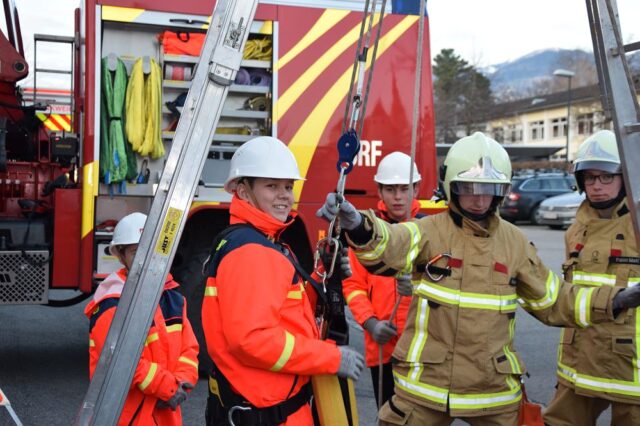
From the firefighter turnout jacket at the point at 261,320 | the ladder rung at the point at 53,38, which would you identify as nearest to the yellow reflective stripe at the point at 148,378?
the firefighter turnout jacket at the point at 261,320

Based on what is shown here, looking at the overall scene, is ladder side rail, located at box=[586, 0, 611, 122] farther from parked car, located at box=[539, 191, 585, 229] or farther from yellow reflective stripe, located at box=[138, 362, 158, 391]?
parked car, located at box=[539, 191, 585, 229]

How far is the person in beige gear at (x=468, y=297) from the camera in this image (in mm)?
2859

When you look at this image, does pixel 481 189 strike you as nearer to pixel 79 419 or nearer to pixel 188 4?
pixel 79 419

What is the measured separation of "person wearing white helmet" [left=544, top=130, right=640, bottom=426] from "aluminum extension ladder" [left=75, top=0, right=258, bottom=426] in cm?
205

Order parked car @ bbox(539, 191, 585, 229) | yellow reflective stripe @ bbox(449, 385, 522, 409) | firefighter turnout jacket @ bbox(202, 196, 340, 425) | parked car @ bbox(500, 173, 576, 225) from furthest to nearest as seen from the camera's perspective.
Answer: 1. parked car @ bbox(500, 173, 576, 225)
2. parked car @ bbox(539, 191, 585, 229)
3. yellow reflective stripe @ bbox(449, 385, 522, 409)
4. firefighter turnout jacket @ bbox(202, 196, 340, 425)

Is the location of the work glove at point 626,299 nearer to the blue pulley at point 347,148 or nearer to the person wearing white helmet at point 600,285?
the person wearing white helmet at point 600,285

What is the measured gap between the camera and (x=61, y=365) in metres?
6.50

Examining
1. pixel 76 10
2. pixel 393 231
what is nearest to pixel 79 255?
pixel 76 10

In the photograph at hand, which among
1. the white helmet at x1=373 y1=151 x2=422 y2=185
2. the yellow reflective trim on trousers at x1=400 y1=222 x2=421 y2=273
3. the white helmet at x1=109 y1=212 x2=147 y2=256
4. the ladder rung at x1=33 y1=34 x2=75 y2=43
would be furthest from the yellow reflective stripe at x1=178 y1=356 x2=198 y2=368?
the ladder rung at x1=33 y1=34 x2=75 y2=43

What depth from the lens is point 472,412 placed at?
2.86m

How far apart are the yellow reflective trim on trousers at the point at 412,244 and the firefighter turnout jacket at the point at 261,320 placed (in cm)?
43

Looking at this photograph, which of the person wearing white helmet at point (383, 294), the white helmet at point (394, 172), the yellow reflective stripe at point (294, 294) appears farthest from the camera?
the white helmet at point (394, 172)

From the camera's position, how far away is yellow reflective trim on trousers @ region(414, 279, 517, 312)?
9.48 feet

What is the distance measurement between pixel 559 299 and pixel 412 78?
3161mm
